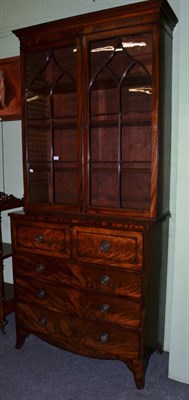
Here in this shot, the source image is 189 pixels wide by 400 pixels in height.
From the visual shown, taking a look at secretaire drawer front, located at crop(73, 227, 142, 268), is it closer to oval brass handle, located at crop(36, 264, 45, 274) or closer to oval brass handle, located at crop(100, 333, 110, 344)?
oval brass handle, located at crop(36, 264, 45, 274)

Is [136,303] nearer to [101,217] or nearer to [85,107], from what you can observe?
[101,217]

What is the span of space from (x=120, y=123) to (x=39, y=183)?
75 cm

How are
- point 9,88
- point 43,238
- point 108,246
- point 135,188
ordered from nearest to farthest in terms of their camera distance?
point 108,246 → point 43,238 → point 135,188 → point 9,88

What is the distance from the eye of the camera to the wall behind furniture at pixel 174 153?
1.91m

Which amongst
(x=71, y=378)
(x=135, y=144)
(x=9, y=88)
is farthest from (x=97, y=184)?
(x=71, y=378)

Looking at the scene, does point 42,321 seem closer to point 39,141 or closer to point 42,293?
point 42,293

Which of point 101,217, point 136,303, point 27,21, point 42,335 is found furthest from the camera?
point 27,21

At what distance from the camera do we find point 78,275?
2064mm

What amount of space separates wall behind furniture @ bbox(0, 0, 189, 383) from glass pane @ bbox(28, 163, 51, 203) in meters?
0.60

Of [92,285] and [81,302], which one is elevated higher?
[92,285]

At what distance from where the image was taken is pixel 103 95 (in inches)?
91.4

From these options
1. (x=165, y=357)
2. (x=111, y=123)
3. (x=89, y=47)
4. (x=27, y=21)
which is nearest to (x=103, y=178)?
(x=111, y=123)

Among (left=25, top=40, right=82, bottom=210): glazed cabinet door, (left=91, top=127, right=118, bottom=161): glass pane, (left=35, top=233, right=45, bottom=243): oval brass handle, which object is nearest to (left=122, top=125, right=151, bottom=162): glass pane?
(left=91, top=127, right=118, bottom=161): glass pane

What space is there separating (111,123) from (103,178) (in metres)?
0.42
